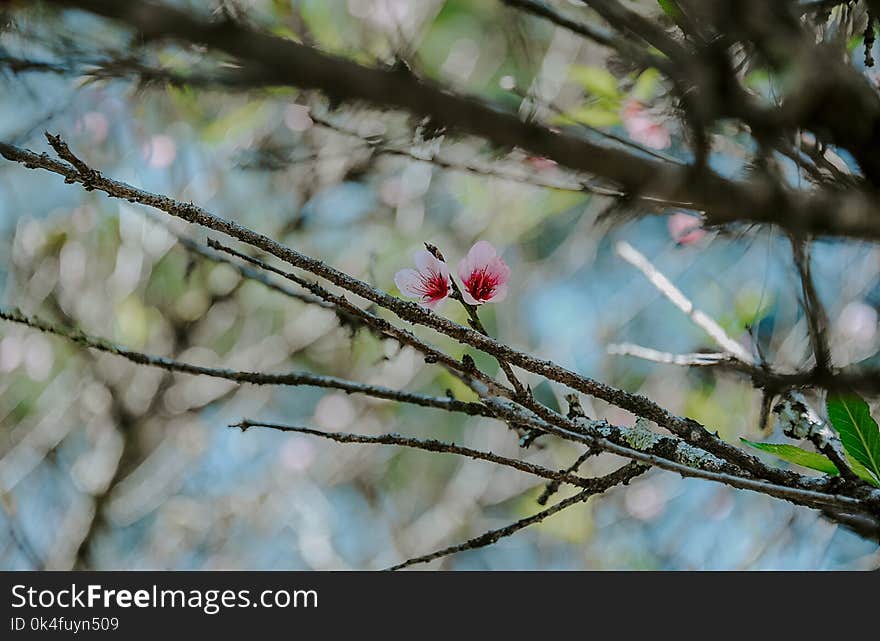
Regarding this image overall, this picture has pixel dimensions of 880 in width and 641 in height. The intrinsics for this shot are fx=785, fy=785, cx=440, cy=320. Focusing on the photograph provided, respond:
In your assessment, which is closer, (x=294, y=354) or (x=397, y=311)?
(x=397, y=311)

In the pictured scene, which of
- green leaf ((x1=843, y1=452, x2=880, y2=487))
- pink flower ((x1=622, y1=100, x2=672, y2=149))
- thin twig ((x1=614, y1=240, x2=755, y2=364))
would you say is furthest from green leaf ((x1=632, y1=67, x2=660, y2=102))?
green leaf ((x1=843, y1=452, x2=880, y2=487))

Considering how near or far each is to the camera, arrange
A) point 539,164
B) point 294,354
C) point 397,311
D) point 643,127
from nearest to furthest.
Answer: point 397,311 → point 539,164 → point 643,127 → point 294,354

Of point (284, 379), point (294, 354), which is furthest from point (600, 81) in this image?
point (294, 354)

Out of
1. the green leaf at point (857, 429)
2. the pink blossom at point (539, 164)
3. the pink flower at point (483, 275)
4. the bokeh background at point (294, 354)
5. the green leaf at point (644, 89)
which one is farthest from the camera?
the bokeh background at point (294, 354)

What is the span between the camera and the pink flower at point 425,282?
0.58 m

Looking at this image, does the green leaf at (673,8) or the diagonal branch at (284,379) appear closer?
the diagonal branch at (284,379)

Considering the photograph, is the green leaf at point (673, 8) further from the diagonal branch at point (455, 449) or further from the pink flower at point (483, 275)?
the diagonal branch at point (455, 449)

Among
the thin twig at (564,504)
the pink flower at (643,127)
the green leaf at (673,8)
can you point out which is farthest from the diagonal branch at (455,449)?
the pink flower at (643,127)

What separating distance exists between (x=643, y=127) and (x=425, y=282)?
0.72m

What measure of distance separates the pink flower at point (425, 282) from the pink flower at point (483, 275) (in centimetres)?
4

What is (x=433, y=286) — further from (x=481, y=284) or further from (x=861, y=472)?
(x=861, y=472)

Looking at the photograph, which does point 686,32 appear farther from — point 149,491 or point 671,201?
point 149,491

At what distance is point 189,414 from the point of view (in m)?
1.84

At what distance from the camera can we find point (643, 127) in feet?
3.85
